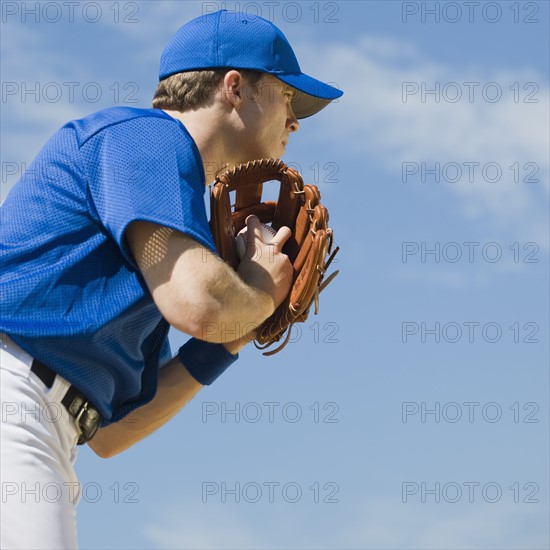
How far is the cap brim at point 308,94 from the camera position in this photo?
4.53 m

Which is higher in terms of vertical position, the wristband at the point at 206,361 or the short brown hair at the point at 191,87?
the short brown hair at the point at 191,87

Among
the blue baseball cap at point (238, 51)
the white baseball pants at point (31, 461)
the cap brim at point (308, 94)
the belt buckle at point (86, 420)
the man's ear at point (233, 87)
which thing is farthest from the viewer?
the cap brim at point (308, 94)

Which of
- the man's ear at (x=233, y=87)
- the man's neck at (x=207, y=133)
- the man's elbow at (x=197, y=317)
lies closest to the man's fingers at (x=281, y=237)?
the man's neck at (x=207, y=133)

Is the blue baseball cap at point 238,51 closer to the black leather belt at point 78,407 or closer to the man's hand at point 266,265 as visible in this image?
the man's hand at point 266,265

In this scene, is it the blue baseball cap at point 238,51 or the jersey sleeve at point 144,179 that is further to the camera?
the blue baseball cap at point 238,51

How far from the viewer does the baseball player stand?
3510 millimetres

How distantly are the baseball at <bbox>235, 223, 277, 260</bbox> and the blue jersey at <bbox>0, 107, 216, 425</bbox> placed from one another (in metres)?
0.56

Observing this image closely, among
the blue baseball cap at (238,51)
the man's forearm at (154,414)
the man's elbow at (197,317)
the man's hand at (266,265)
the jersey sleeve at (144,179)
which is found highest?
the blue baseball cap at (238,51)

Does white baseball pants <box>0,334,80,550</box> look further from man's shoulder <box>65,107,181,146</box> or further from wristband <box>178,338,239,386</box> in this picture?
wristband <box>178,338,239,386</box>

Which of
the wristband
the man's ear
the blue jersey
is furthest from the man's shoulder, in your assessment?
the wristband

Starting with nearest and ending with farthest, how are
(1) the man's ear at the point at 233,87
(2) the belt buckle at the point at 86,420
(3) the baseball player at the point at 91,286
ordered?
(3) the baseball player at the point at 91,286 < (2) the belt buckle at the point at 86,420 < (1) the man's ear at the point at 233,87

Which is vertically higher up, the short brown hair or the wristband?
the short brown hair

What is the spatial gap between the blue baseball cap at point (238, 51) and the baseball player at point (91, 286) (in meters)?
0.42

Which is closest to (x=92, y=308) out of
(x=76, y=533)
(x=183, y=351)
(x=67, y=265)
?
(x=67, y=265)
